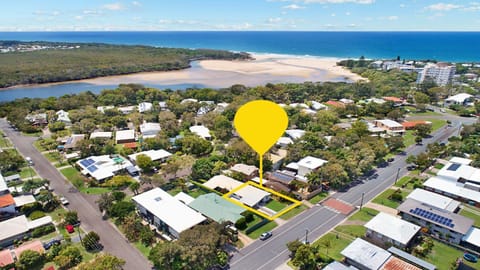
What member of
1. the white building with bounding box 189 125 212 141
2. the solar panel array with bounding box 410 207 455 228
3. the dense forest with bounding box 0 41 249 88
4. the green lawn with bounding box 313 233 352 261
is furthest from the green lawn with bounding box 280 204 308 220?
the dense forest with bounding box 0 41 249 88

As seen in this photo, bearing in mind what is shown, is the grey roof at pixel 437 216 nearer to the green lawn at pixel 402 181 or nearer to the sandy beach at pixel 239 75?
the green lawn at pixel 402 181

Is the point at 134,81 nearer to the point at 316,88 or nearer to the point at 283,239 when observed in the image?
the point at 316,88

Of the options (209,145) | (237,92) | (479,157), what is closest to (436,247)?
(479,157)

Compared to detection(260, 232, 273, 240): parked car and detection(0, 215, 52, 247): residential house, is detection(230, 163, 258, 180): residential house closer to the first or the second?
detection(260, 232, 273, 240): parked car

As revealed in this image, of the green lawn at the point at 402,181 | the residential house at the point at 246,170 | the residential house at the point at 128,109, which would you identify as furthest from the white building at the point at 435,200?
the residential house at the point at 128,109

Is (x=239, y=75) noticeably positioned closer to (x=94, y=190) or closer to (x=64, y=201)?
(x=94, y=190)

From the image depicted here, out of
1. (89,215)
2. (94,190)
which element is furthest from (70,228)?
(94,190)
